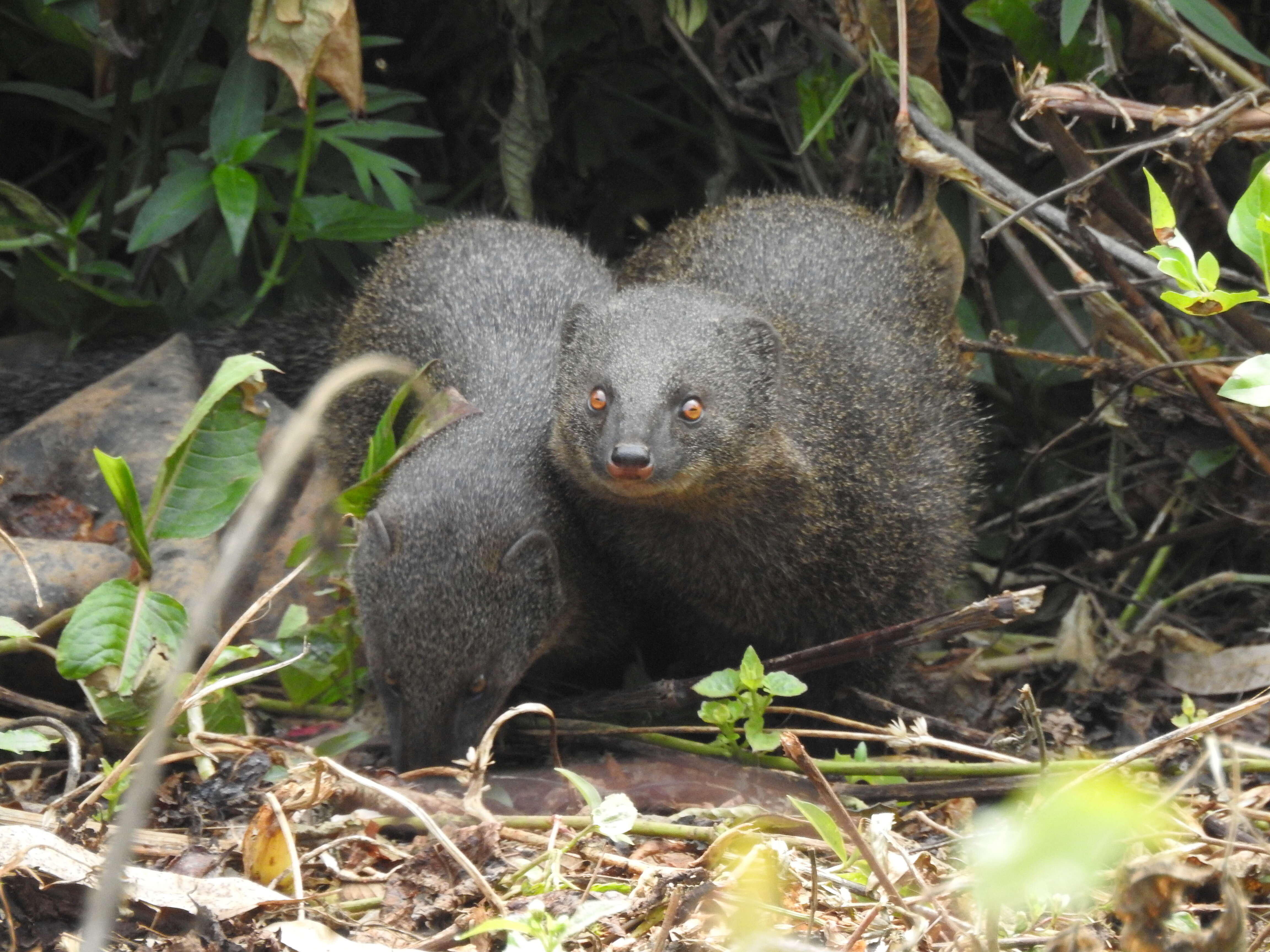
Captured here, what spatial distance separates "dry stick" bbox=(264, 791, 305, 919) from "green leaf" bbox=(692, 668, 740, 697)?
0.86 metres

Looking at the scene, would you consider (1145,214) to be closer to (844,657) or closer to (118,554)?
(844,657)

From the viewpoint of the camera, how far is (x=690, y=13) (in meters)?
3.93

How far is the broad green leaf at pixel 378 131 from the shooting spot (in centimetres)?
392

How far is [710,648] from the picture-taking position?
3.54 meters

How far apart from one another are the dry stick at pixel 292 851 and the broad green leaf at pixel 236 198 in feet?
Result: 5.80

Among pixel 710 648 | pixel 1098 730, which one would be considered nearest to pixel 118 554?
Answer: pixel 710 648

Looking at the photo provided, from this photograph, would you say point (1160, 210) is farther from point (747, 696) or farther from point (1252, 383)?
point (747, 696)

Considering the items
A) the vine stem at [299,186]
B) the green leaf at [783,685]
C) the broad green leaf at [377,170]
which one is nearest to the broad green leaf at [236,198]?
the vine stem at [299,186]

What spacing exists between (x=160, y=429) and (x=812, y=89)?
2123 mm

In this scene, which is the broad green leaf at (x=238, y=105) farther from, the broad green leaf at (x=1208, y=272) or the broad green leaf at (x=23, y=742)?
the broad green leaf at (x=1208, y=272)

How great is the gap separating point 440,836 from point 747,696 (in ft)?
3.05

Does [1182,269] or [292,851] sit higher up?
[1182,269]

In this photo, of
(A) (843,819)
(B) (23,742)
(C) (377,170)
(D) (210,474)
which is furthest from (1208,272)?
(C) (377,170)

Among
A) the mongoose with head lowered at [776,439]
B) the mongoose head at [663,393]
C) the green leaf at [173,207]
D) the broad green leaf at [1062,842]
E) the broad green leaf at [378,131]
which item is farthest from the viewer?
the broad green leaf at [378,131]
